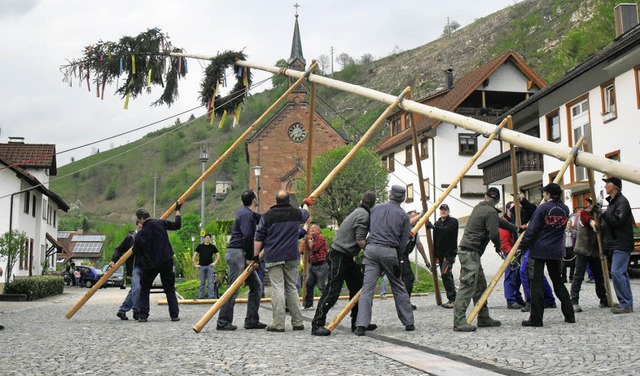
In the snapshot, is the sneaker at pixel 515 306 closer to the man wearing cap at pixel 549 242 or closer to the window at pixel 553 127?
the man wearing cap at pixel 549 242

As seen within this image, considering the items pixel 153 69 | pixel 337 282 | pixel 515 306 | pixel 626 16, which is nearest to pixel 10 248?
pixel 153 69

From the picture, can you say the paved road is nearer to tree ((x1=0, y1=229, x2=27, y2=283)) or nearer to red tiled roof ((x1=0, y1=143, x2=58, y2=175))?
tree ((x1=0, y1=229, x2=27, y2=283))

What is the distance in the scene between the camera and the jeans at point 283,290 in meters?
9.70

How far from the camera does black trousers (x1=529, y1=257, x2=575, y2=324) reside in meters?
9.20

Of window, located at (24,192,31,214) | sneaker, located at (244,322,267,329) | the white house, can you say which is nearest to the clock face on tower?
the white house

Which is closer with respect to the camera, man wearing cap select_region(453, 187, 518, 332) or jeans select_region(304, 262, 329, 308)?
man wearing cap select_region(453, 187, 518, 332)

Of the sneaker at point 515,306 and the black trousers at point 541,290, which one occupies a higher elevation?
the black trousers at point 541,290

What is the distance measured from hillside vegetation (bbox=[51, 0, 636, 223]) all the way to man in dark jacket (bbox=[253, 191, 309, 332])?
329ft

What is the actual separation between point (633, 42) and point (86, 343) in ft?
68.0

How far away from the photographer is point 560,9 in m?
126

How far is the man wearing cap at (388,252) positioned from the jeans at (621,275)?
3293mm

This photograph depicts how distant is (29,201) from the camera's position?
127ft

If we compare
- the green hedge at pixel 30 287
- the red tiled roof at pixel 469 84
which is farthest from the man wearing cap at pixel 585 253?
the red tiled roof at pixel 469 84

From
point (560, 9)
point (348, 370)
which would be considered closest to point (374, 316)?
point (348, 370)
